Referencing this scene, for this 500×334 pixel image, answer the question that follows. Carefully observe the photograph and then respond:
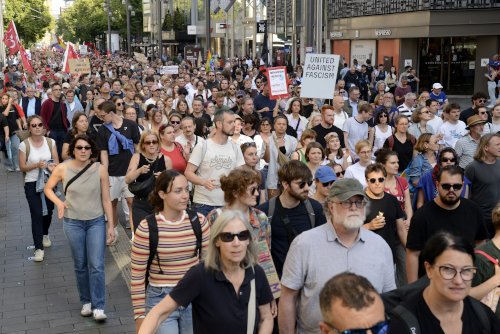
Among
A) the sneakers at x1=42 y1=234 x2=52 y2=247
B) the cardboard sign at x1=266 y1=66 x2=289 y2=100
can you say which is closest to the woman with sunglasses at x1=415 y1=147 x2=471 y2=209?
the sneakers at x1=42 y1=234 x2=52 y2=247

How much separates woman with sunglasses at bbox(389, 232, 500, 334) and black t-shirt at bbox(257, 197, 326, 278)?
1.88 metres

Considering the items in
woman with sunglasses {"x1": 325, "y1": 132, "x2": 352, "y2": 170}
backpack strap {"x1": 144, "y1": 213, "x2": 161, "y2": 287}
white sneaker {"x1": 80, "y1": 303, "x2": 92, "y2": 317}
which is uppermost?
backpack strap {"x1": 144, "y1": 213, "x2": 161, "y2": 287}

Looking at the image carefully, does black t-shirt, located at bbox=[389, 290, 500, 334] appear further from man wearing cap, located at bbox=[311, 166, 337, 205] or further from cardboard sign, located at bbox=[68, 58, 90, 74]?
cardboard sign, located at bbox=[68, 58, 90, 74]

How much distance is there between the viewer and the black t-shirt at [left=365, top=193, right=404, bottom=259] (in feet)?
20.3

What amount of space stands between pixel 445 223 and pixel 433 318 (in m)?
2.18

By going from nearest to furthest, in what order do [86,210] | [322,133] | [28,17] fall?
1. [86,210]
2. [322,133]
3. [28,17]

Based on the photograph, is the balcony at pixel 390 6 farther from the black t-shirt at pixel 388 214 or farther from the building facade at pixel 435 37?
the black t-shirt at pixel 388 214

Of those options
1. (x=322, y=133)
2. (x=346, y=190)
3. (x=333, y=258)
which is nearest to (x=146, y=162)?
(x=322, y=133)

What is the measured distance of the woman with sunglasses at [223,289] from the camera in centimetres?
391

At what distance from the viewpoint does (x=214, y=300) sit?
12.8 ft

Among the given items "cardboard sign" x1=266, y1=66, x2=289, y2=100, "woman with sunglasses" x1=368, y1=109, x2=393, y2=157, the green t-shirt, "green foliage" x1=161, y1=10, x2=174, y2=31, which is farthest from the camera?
"green foliage" x1=161, y1=10, x2=174, y2=31

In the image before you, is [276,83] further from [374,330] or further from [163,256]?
[374,330]

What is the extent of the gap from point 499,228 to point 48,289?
5.17 metres

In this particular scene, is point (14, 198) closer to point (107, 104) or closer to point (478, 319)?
point (107, 104)
